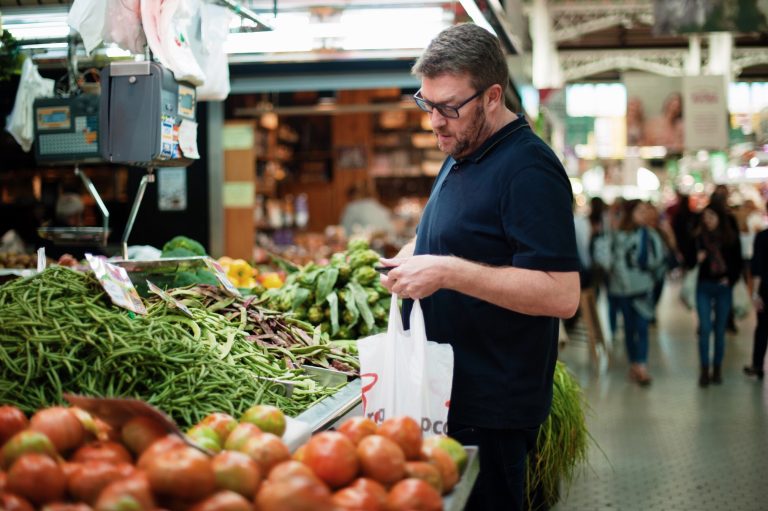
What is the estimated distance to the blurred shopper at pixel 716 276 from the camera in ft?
29.5

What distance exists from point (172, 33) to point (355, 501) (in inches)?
122

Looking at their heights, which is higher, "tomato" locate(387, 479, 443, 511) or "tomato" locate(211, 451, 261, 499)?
"tomato" locate(211, 451, 261, 499)

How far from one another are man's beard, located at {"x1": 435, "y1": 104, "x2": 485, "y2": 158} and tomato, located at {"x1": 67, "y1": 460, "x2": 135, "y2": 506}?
1.36 meters

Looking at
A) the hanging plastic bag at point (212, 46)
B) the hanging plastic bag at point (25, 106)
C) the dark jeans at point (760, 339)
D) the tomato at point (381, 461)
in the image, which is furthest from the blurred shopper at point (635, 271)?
the tomato at point (381, 461)

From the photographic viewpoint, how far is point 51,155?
473cm

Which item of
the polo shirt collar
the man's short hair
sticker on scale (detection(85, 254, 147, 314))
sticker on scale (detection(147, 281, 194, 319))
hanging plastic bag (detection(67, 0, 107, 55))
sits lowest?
sticker on scale (detection(147, 281, 194, 319))

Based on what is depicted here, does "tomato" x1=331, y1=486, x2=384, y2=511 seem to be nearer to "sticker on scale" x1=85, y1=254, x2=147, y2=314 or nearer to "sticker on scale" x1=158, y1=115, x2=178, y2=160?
"sticker on scale" x1=85, y1=254, x2=147, y2=314

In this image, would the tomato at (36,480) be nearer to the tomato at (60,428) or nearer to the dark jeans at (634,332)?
the tomato at (60,428)

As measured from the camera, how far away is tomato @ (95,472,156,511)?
1.46 metres

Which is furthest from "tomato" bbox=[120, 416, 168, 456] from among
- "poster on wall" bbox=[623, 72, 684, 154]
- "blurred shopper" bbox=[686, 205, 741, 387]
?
"poster on wall" bbox=[623, 72, 684, 154]

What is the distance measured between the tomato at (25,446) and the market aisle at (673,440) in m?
3.40

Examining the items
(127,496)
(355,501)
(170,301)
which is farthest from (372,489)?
(170,301)

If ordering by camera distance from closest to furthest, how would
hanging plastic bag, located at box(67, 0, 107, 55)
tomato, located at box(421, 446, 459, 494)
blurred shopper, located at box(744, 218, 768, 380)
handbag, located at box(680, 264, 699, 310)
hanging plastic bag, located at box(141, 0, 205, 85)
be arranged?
tomato, located at box(421, 446, 459, 494) → hanging plastic bag, located at box(67, 0, 107, 55) → hanging plastic bag, located at box(141, 0, 205, 85) → blurred shopper, located at box(744, 218, 768, 380) → handbag, located at box(680, 264, 699, 310)

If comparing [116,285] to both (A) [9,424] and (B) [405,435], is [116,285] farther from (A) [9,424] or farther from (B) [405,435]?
(B) [405,435]
